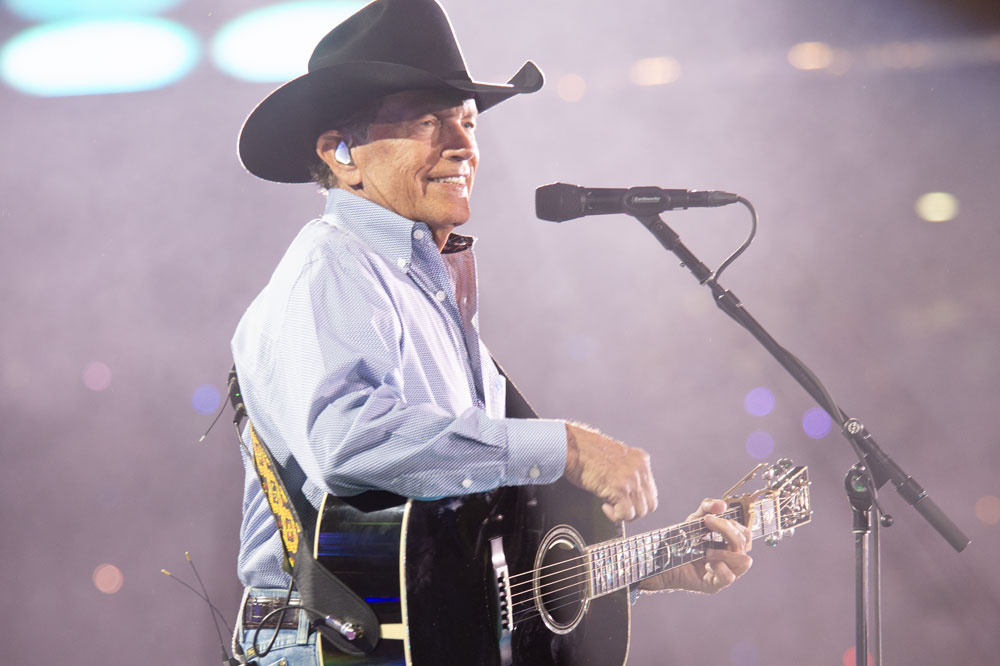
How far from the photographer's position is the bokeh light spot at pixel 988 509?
3.76 meters

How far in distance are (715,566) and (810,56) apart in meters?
2.77

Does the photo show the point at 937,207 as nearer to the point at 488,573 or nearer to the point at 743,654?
the point at 743,654

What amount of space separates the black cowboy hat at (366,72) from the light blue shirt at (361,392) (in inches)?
12.3

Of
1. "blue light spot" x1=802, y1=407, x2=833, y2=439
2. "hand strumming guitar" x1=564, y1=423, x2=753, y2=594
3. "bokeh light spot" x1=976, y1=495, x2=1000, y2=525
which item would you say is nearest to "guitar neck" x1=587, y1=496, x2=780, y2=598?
"hand strumming guitar" x1=564, y1=423, x2=753, y2=594

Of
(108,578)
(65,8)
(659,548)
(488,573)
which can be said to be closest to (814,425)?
(659,548)

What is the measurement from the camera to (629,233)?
12.9 ft

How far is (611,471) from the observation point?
1734mm

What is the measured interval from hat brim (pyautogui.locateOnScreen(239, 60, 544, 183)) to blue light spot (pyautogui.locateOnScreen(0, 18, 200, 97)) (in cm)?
157

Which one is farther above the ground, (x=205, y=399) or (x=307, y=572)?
(x=205, y=399)

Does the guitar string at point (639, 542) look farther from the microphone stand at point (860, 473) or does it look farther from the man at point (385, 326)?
the microphone stand at point (860, 473)

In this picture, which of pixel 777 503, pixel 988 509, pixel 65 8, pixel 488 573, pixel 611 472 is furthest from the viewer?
pixel 988 509

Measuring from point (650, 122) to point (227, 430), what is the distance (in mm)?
2466

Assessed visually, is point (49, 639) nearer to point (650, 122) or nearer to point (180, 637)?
point (180, 637)

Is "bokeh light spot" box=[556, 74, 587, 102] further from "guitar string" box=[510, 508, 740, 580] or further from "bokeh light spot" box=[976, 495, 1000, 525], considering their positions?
"bokeh light spot" box=[976, 495, 1000, 525]
